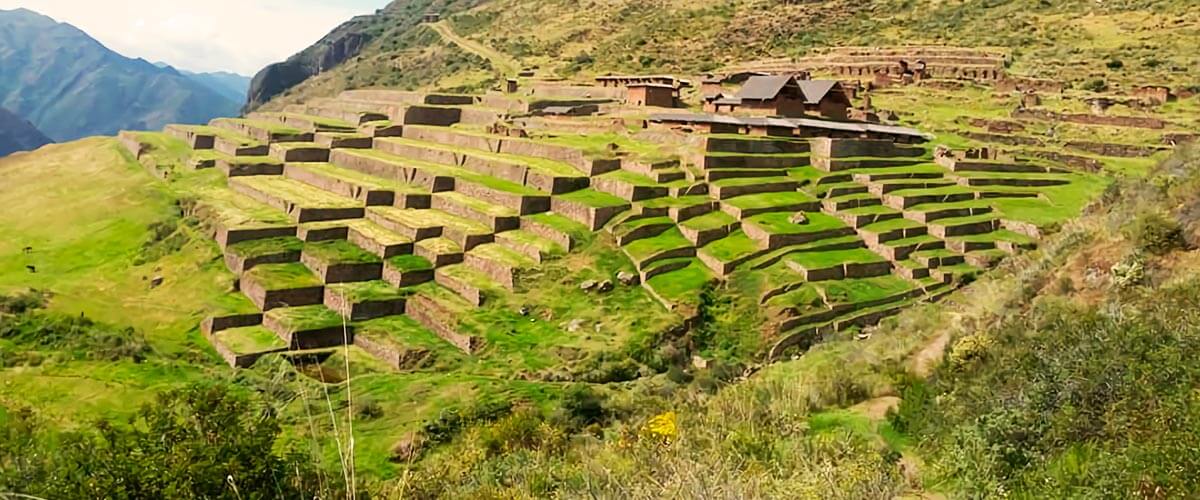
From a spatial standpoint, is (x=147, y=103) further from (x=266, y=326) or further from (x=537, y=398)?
(x=537, y=398)

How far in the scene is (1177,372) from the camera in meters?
5.54

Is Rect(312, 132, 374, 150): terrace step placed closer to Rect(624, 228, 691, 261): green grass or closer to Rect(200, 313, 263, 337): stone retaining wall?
Rect(200, 313, 263, 337): stone retaining wall

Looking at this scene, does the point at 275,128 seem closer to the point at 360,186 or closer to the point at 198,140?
the point at 198,140

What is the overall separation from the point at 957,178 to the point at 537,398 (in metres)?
17.2

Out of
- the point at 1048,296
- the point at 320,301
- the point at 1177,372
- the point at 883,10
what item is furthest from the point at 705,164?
the point at 883,10

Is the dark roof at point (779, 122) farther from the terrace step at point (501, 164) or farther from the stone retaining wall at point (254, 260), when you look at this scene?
the stone retaining wall at point (254, 260)

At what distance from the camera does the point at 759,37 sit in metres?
57.2

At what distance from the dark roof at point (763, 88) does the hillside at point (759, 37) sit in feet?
58.1

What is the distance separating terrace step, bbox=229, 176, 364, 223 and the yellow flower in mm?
16705

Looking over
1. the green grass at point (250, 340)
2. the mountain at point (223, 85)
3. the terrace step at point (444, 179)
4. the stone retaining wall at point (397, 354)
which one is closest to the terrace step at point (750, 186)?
the terrace step at point (444, 179)

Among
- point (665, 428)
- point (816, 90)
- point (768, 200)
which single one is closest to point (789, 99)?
point (816, 90)

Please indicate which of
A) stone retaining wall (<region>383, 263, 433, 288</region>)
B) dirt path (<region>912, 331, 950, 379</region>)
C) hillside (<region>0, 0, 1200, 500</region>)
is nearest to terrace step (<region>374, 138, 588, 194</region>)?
hillside (<region>0, 0, 1200, 500</region>)

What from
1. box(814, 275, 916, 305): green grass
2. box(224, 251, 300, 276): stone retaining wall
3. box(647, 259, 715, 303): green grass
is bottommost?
box(814, 275, 916, 305): green grass

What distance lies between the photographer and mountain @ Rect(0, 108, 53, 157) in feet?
148
